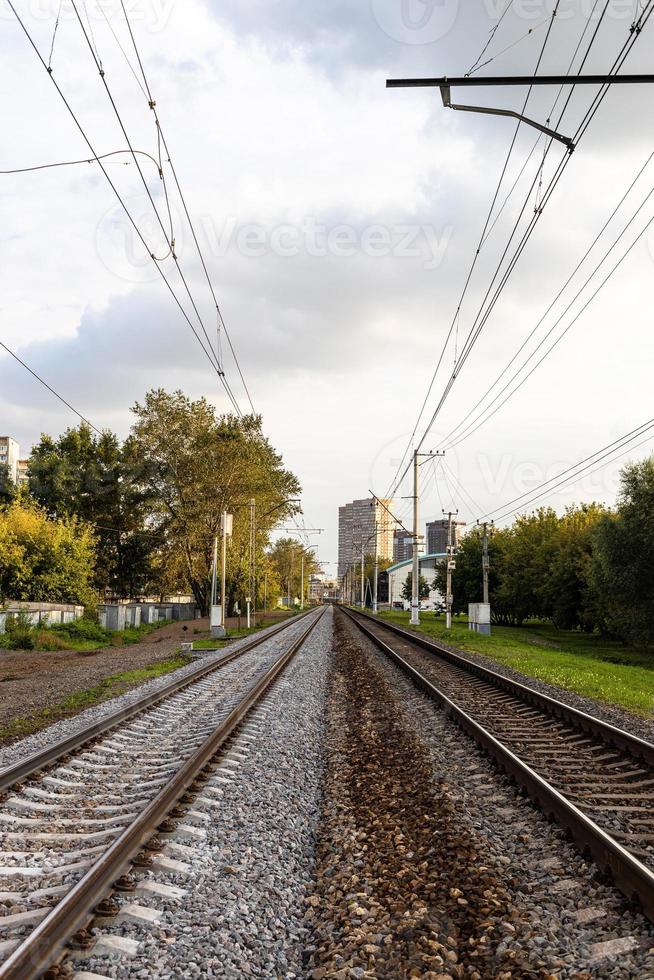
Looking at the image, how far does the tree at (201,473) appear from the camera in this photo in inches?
2333

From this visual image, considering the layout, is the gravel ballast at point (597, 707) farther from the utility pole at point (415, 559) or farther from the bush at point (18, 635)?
the utility pole at point (415, 559)

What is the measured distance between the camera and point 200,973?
12.3ft

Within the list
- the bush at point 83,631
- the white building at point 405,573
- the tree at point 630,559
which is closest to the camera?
the bush at point 83,631

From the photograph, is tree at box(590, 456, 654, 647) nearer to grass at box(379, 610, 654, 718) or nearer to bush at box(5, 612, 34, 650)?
grass at box(379, 610, 654, 718)

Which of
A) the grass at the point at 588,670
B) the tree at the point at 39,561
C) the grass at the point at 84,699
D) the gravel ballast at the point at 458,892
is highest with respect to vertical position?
the tree at the point at 39,561

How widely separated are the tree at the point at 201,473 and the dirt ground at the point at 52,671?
97.0 ft

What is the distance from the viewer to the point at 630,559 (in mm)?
38656

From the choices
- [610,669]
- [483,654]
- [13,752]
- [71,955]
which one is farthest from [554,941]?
[610,669]

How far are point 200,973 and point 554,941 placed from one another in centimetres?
199

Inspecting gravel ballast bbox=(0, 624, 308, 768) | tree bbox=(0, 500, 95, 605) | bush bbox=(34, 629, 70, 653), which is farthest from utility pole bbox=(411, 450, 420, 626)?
gravel ballast bbox=(0, 624, 308, 768)

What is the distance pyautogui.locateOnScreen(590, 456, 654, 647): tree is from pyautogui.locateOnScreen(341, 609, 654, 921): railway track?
84.8 ft

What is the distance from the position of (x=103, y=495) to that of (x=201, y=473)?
16.8 meters

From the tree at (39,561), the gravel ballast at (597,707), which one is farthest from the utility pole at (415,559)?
the gravel ballast at (597,707)

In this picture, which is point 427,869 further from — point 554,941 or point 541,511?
point 541,511
